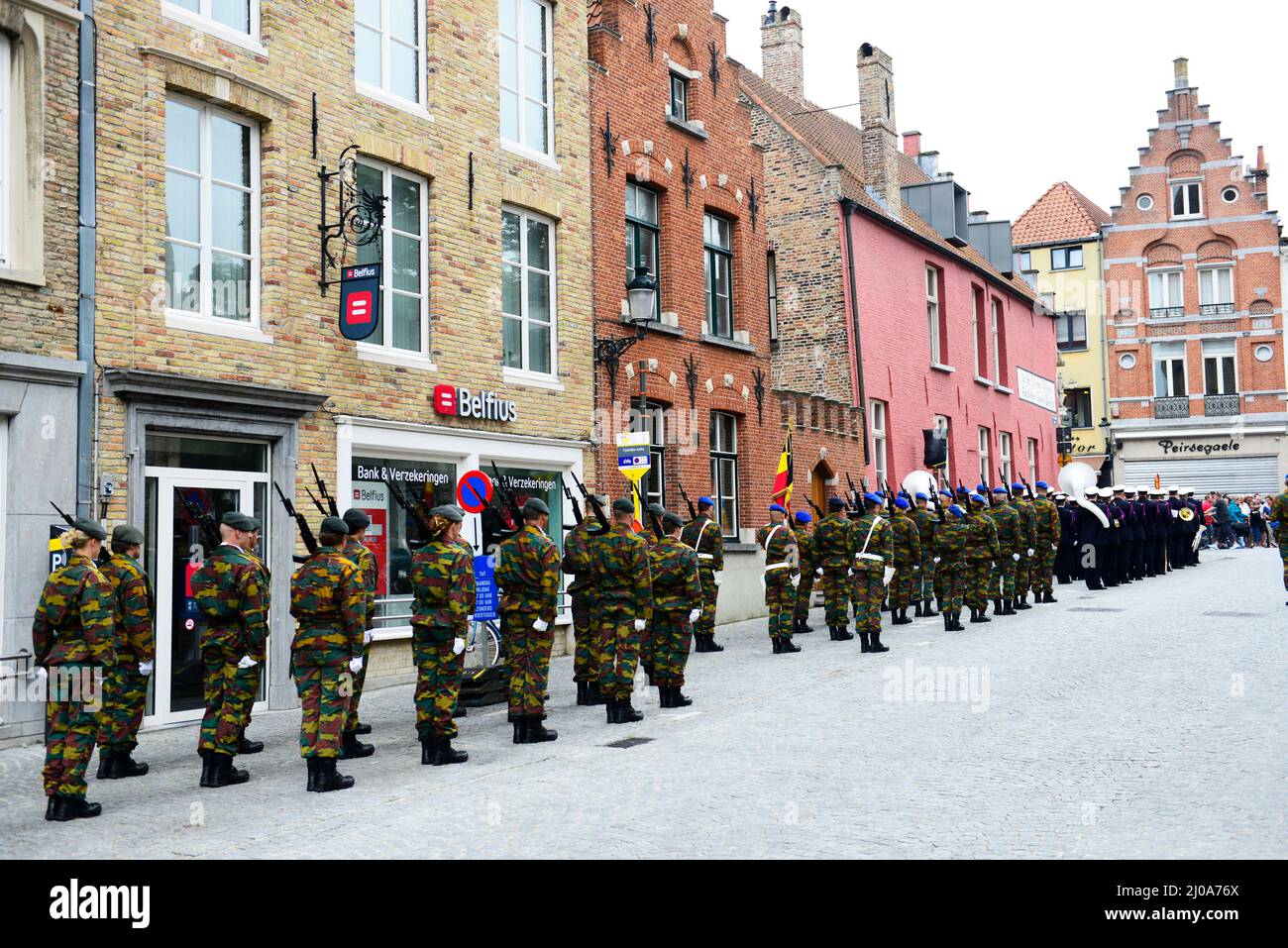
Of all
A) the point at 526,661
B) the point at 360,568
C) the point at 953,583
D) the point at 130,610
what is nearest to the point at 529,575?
the point at 526,661

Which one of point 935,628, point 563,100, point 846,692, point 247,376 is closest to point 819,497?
point 935,628

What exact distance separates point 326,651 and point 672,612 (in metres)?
3.97

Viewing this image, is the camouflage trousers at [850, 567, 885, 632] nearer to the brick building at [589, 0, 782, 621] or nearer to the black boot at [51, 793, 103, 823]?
the brick building at [589, 0, 782, 621]

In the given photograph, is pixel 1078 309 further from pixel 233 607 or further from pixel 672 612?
pixel 233 607

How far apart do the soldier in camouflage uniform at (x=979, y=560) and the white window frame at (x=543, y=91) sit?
8104mm

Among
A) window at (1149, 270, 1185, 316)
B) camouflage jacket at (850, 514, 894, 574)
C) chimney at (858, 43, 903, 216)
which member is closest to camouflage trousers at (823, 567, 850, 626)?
camouflage jacket at (850, 514, 894, 574)

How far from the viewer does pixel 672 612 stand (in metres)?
11.3

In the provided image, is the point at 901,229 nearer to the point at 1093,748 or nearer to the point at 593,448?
the point at 593,448

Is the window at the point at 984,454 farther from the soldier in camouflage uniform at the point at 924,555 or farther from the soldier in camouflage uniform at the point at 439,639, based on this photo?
the soldier in camouflage uniform at the point at 439,639

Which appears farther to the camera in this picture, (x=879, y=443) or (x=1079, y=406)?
(x=1079, y=406)

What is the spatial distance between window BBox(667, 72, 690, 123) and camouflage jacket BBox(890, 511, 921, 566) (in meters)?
7.67

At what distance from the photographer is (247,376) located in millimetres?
11961

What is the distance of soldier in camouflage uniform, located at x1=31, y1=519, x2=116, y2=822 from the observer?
7441 millimetres

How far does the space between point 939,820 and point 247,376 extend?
8283mm
